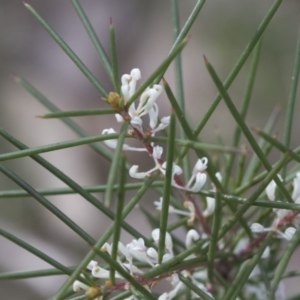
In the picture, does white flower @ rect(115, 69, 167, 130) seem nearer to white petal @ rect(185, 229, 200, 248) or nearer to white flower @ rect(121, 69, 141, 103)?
white flower @ rect(121, 69, 141, 103)

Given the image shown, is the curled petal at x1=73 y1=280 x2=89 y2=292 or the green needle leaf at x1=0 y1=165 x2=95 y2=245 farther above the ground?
the green needle leaf at x1=0 y1=165 x2=95 y2=245

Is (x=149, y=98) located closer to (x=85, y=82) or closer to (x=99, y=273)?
(x=99, y=273)

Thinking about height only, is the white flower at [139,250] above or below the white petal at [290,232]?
below

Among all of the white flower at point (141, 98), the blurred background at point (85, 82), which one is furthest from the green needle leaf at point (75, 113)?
the blurred background at point (85, 82)

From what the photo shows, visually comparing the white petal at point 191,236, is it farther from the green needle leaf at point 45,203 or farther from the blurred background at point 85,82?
the blurred background at point 85,82

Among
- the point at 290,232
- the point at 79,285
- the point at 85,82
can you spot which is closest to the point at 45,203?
the point at 79,285

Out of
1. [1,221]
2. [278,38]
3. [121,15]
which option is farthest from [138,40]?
[1,221]

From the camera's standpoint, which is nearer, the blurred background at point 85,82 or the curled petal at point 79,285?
the curled petal at point 79,285

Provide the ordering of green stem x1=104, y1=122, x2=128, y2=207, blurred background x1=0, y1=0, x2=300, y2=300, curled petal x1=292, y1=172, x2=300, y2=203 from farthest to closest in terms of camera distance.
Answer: blurred background x1=0, y1=0, x2=300, y2=300 → curled petal x1=292, y1=172, x2=300, y2=203 → green stem x1=104, y1=122, x2=128, y2=207

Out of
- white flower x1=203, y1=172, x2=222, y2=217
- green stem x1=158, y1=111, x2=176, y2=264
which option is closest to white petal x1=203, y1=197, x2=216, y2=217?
white flower x1=203, y1=172, x2=222, y2=217
